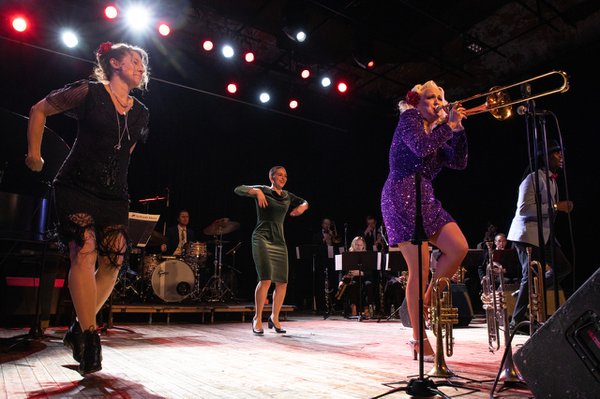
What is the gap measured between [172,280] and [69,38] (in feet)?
14.9

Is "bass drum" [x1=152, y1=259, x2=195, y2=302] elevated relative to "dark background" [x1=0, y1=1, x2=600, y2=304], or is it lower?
lower

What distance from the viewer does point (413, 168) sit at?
3.07 m

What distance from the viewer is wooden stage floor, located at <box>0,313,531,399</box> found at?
7.05ft

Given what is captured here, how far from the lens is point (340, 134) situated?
13.0 metres

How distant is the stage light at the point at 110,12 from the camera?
7109mm

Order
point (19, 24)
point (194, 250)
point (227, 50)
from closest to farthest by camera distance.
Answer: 1. point (19, 24)
2. point (227, 50)
3. point (194, 250)

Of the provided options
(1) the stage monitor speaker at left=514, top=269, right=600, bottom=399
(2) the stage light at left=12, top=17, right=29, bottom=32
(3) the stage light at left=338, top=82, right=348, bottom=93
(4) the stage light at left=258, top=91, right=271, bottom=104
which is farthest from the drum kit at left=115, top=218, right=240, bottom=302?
(1) the stage monitor speaker at left=514, top=269, right=600, bottom=399

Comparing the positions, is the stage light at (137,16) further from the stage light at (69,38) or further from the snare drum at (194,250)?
the snare drum at (194,250)

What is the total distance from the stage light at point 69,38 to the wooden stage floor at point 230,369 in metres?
5.35

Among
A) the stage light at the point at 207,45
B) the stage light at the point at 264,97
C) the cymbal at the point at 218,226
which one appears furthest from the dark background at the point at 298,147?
the cymbal at the point at 218,226

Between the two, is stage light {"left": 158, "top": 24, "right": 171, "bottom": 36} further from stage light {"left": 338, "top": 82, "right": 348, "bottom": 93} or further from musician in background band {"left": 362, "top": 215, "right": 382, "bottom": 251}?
musician in background band {"left": 362, "top": 215, "right": 382, "bottom": 251}

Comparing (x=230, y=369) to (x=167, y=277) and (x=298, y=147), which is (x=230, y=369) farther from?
(x=298, y=147)

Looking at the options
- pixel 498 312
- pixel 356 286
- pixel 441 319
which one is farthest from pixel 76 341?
pixel 356 286

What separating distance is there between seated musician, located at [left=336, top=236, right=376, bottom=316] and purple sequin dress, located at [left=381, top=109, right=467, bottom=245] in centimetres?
626
